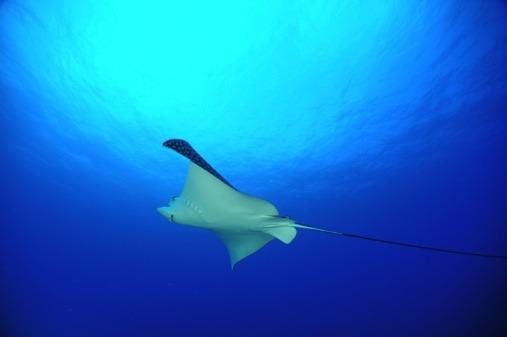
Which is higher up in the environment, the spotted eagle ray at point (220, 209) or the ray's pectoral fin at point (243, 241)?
the spotted eagle ray at point (220, 209)

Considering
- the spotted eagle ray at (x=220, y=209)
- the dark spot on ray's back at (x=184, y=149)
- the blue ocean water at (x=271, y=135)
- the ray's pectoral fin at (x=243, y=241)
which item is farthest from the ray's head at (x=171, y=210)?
the blue ocean water at (x=271, y=135)

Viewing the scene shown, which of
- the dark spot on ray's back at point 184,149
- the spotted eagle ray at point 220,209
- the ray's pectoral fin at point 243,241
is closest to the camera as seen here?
the dark spot on ray's back at point 184,149

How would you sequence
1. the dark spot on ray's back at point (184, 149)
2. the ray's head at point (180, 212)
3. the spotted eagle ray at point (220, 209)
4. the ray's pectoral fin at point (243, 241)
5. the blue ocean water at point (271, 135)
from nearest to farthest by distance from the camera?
the dark spot on ray's back at point (184, 149), the spotted eagle ray at point (220, 209), the ray's head at point (180, 212), the ray's pectoral fin at point (243, 241), the blue ocean water at point (271, 135)

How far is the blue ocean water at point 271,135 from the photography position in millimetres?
8977

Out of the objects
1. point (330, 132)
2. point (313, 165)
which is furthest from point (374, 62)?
point (313, 165)

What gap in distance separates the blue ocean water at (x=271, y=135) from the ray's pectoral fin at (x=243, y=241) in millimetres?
5927

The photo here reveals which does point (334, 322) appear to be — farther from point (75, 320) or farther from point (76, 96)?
point (76, 96)

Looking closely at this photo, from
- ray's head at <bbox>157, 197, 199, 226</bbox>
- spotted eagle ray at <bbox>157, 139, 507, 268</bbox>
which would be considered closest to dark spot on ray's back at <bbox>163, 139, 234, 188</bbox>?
spotted eagle ray at <bbox>157, 139, 507, 268</bbox>

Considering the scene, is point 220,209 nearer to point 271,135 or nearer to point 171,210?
point 171,210

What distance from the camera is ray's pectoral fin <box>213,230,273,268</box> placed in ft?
17.0

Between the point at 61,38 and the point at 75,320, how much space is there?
31.7 meters

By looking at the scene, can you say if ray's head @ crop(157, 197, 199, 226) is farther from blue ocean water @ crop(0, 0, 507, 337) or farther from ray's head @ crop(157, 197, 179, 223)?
blue ocean water @ crop(0, 0, 507, 337)

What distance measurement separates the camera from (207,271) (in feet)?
109

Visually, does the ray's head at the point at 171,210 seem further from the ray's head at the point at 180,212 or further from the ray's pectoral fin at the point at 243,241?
the ray's pectoral fin at the point at 243,241
